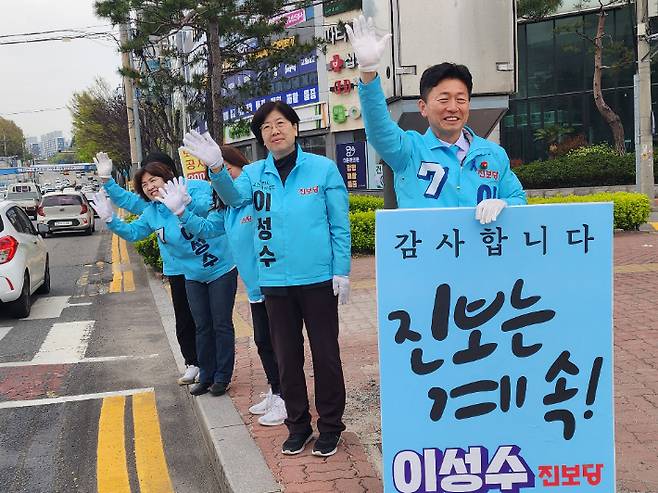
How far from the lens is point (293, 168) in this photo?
3.46 metres

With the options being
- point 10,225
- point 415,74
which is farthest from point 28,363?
point 415,74

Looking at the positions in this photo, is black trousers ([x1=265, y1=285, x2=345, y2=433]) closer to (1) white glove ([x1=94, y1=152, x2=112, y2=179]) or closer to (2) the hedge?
(1) white glove ([x1=94, y1=152, x2=112, y2=179])

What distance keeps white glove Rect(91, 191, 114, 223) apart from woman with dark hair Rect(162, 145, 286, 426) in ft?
2.82

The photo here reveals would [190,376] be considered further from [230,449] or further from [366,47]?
[366,47]

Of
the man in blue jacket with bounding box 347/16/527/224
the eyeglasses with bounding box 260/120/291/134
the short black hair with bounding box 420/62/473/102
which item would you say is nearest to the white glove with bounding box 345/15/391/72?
the man in blue jacket with bounding box 347/16/527/224

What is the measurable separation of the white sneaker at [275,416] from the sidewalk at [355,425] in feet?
0.16

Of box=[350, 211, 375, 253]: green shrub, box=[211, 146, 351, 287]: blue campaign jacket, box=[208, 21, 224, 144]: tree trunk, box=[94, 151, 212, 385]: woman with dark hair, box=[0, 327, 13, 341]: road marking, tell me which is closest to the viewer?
box=[211, 146, 351, 287]: blue campaign jacket

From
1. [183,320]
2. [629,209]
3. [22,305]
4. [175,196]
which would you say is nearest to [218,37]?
[22,305]

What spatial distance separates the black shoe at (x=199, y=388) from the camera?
189 inches

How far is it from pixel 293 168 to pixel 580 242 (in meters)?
1.51

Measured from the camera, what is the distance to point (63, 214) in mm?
21562

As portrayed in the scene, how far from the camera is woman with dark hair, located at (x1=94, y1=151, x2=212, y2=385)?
16.0 ft

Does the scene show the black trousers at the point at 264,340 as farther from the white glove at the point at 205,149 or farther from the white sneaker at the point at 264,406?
the white glove at the point at 205,149

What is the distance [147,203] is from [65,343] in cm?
298
